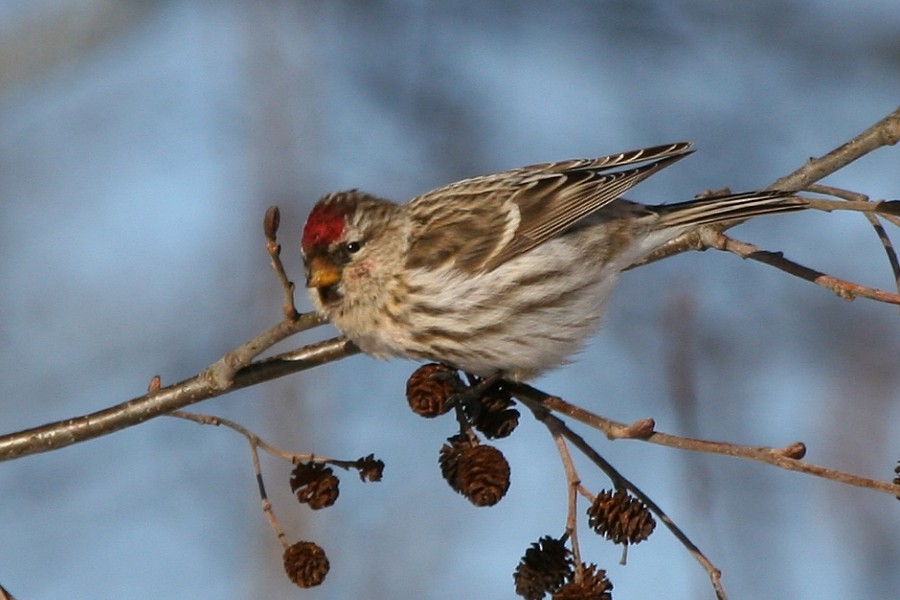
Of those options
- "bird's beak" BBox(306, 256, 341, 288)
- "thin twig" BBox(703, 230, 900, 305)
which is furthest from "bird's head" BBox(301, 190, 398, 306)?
"thin twig" BBox(703, 230, 900, 305)

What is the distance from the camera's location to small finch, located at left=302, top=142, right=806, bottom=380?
11.1ft

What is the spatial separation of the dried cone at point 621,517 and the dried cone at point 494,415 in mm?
422

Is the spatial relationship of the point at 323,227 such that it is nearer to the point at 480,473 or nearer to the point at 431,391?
the point at 431,391

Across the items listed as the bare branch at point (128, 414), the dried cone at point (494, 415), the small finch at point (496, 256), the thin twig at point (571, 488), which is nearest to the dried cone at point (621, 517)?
the thin twig at point (571, 488)

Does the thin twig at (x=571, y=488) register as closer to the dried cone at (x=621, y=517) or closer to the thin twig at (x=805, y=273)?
the dried cone at (x=621, y=517)

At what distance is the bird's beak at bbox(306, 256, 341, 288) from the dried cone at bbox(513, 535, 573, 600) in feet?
3.63

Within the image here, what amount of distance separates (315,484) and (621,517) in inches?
27.2

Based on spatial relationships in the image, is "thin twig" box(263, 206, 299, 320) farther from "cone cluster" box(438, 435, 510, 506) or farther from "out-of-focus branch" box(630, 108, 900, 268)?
"out-of-focus branch" box(630, 108, 900, 268)

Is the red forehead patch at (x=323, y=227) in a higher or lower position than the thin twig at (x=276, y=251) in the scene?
higher

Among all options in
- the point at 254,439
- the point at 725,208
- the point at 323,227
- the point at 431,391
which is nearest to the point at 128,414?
the point at 254,439

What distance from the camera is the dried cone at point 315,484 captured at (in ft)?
9.30

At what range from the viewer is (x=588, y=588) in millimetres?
2389

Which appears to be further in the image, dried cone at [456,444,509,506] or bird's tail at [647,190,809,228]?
bird's tail at [647,190,809,228]

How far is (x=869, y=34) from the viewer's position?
18.0 ft
